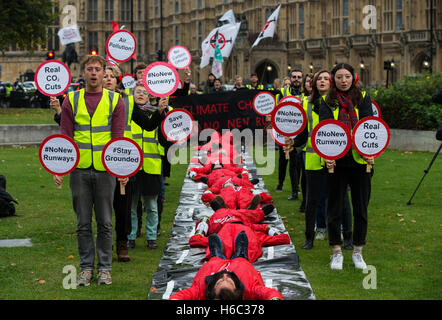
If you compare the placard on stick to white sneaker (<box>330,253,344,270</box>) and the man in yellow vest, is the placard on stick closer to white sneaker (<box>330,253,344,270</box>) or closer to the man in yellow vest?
the man in yellow vest

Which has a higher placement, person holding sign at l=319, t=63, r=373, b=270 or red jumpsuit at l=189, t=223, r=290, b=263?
person holding sign at l=319, t=63, r=373, b=270

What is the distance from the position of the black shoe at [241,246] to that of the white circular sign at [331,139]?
3.98ft

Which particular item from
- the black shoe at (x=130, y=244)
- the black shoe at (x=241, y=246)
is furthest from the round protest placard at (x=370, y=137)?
the black shoe at (x=130, y=244)

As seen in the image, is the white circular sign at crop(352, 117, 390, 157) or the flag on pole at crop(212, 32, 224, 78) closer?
the white circular sign at crop(352, 117, 390, 157)

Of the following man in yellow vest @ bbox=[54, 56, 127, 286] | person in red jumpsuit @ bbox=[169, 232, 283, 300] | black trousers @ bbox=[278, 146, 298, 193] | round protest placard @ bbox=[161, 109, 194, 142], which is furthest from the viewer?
black trousers @ bbox=[278, 146, 298, 193]

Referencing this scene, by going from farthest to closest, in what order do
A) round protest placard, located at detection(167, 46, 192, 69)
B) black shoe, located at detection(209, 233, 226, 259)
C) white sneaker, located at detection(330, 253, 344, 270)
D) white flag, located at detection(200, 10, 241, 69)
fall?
1. white flag, located at detection(200, 10, 241, 69)
2. round protest placard, located at detection(167, 46, 192, 69)
3. white sneaker, located at detection(330, 253, 344, 270)
4. black shoe, located at detection(209, 233, 226, 259)

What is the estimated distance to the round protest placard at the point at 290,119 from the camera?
9.02 metres

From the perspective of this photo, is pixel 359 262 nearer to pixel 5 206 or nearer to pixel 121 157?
pixel 121 157

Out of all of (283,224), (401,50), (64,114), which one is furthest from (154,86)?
(401,50)

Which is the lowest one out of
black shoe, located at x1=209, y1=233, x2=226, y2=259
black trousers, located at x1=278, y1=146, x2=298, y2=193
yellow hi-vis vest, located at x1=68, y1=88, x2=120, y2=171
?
black shoe, located at x1=209, y1=233, x2=226, y2=259

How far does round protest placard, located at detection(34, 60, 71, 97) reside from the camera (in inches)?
352

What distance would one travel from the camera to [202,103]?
21031mm

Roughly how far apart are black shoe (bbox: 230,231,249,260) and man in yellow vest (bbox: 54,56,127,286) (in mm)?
1293

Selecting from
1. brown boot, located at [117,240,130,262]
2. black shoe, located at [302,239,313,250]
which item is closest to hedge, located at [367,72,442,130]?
black shoe, located at [302,239,313,250]
